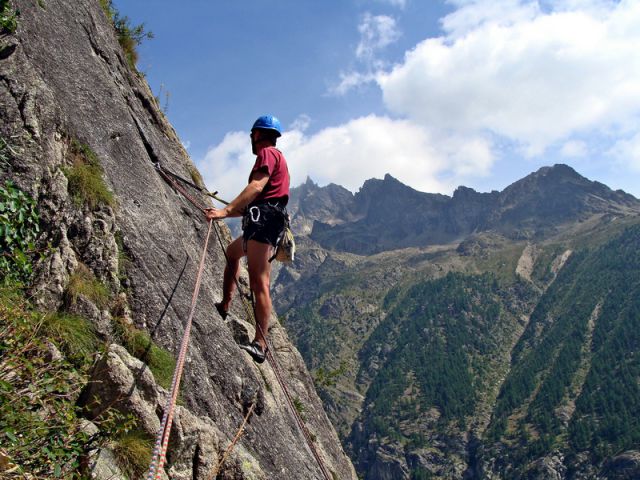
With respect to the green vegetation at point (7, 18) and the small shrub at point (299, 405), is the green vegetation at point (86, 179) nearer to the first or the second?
the green vegetation at point (7, 18)

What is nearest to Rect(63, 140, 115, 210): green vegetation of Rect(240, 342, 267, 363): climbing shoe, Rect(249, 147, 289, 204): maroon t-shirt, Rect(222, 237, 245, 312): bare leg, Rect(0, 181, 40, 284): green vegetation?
Rect(0, 181, 40, 284): green vegetation

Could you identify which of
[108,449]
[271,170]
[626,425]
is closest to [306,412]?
[271,170]

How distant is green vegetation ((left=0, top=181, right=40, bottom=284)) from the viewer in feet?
16.4

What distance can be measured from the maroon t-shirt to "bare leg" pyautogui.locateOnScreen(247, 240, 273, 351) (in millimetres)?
764

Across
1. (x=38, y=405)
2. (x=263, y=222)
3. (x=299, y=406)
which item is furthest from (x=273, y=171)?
(x=299, y=406)

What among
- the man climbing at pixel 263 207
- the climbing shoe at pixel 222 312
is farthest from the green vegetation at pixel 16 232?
the climbing shoe at pixel 222 312

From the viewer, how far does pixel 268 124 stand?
818 cm

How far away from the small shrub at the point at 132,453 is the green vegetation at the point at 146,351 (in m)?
1.23

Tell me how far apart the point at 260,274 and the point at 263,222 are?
0.84 meters

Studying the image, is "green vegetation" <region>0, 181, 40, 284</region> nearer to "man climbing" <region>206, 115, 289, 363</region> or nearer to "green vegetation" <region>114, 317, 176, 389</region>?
"green vegetation" <region>114, 317, 176, 389</region>

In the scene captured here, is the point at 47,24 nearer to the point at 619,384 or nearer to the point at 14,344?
the point at 14,344

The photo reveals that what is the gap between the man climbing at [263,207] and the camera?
7.66m

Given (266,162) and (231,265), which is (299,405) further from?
(266,162)

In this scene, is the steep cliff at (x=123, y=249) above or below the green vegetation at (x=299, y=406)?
above
